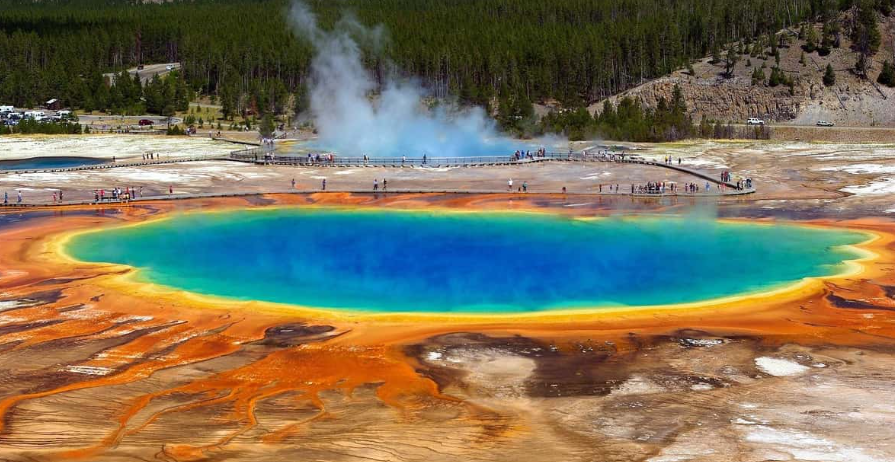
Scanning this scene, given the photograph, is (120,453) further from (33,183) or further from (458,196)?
(33,183)

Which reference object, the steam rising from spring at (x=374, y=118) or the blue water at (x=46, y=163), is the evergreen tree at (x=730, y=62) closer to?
the steam rising from spring at (x=374, y=118)

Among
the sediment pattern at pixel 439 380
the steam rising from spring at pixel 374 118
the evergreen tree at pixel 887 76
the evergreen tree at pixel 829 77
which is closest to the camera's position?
the sediment pattern at pixel 439 380

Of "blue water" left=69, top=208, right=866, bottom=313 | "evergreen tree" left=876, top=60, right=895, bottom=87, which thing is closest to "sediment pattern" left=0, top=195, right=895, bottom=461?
"blue water" left=69, top=208, right=866, bottom=313

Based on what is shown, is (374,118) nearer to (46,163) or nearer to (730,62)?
(46,163)

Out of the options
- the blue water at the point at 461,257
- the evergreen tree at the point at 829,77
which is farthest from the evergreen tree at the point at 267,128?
the evergreen tree at the point at 829,77

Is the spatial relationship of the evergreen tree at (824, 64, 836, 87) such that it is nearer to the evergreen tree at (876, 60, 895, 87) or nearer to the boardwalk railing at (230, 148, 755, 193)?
the evergreen tree at (876, 60, 895, 87)

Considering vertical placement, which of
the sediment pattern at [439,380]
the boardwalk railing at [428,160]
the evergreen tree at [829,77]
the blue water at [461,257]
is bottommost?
the sediment pattern at [439,380]
